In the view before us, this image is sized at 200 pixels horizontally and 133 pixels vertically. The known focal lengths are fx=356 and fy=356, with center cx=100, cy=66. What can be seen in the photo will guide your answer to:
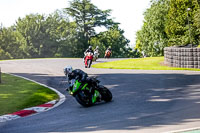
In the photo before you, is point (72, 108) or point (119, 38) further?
point (119, 38)

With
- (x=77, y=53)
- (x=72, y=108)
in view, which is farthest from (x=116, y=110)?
(x=77, y=53)

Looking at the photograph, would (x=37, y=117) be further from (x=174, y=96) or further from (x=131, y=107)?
(x=174, y=96)

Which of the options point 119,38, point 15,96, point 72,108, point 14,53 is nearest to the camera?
point 72,108

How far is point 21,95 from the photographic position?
45.8 ft

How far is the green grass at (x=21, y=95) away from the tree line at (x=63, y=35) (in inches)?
2219

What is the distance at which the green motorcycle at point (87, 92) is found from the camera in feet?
35.9

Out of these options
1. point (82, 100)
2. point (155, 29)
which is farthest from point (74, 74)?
point (155, 29)

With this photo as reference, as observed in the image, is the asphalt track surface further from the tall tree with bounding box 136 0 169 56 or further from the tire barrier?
the tall tree with bounding box 136 0 169 56

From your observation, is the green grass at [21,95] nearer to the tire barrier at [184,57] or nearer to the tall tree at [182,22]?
the tire barrier at [184,57]

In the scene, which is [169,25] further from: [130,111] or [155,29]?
[130,111]

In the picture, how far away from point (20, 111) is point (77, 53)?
210ft

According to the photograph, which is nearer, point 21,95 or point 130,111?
point 130,111

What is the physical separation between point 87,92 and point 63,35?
68.0 metres

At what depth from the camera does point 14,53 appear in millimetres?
86688
